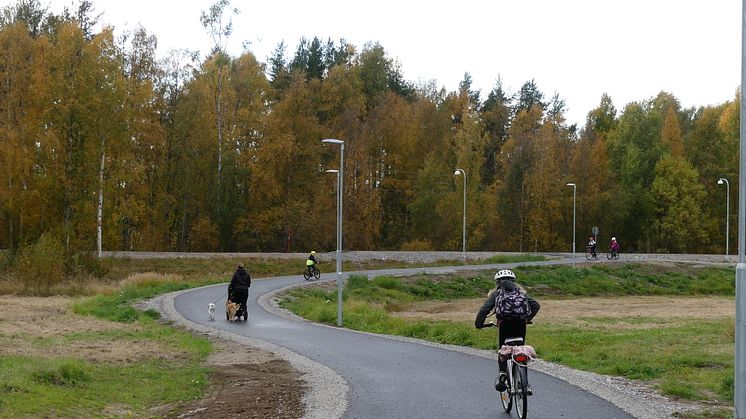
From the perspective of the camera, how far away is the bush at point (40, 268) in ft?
125

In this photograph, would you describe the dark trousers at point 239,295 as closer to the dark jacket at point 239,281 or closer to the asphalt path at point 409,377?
the dark jacket at point 239,281

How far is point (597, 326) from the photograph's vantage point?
27547mm

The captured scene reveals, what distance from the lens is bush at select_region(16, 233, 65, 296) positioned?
3819 cm

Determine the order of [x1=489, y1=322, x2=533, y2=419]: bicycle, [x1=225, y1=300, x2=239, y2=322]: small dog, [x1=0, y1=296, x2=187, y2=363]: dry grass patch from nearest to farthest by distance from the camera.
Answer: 1. [x1=489, y1=322, x2=533, y2=419]: bicycle
2. [x1=0, y1=296, x2=187, y2=363]: dry grass patch
3. [x1=225, y1=300, x2=239, y2=322]: small dog

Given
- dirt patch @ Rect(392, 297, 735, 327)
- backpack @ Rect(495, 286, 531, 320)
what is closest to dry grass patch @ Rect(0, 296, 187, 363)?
backpack @ Rect(495, 286, 531, 320)

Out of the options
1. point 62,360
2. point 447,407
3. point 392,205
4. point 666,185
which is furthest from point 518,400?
point 666,185

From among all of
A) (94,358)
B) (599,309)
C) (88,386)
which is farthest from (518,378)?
(599,309)

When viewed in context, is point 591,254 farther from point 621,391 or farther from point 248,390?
point 248,390

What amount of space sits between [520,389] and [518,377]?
0.48 ft

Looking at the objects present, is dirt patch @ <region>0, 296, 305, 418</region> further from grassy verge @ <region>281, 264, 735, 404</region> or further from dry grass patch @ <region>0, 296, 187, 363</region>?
grassy verge @ <region>281, 264, 735, 404</region>

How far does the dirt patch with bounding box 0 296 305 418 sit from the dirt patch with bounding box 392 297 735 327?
14.2 metres

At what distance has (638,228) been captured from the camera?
271 ft

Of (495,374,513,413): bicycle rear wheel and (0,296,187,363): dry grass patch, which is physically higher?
(495,374,513,413): bicycle rear wheel

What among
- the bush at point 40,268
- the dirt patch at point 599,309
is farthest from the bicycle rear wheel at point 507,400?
the bush at point 40,268
